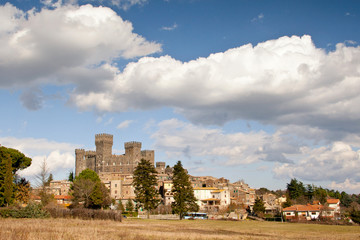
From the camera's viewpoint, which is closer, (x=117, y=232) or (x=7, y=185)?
(x=117, y=232)

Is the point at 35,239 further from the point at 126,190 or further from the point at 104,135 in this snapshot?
the point at 104,135

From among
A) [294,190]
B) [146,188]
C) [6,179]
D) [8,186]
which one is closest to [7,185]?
[8,186]

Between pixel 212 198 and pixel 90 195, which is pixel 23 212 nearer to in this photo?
pixel 90 195

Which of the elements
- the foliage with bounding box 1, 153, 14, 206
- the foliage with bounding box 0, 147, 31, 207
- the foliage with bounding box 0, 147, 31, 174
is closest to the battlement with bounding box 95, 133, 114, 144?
the foliage with bounding box 0, 147, 31, 174

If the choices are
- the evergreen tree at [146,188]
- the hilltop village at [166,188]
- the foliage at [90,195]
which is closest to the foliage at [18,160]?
the foliage at [90,195]

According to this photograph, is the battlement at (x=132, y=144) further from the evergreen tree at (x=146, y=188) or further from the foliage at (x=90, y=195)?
the evergreen tree at (x=146, y=188)

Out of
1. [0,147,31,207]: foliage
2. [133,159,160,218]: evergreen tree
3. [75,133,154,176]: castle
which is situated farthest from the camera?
[75,133,154,176]: castle

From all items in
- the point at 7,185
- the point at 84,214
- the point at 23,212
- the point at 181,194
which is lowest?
the point at 84,214

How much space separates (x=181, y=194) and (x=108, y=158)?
10825 centimetres

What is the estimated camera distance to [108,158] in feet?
569

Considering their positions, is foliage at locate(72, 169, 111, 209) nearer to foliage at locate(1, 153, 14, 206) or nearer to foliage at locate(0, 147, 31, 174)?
foliage at locate(0, 147, 31, 174)

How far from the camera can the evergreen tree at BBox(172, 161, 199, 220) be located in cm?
6962

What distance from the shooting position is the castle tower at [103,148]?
173125mm

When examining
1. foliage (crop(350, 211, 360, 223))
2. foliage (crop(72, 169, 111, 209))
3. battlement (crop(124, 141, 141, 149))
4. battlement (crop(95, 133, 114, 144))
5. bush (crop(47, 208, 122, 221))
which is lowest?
foliage (crop(350, 211, 360, 223))
